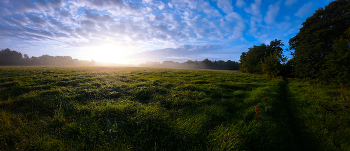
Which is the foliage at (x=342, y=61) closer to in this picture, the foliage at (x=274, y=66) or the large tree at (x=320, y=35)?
the large tree at (x=320, y=35)

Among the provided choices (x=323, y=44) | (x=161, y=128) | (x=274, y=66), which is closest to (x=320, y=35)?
(x=323, y=44)

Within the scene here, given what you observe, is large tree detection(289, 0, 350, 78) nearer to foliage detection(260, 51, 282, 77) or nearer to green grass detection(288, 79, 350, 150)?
foliage detection(260, 51, 282, 77)

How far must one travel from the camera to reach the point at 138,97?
7.45 meters

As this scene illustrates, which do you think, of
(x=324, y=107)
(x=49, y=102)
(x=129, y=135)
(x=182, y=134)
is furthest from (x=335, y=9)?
(x=49, y=102)

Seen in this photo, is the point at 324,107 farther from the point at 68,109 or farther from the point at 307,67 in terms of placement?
the point at 307,67

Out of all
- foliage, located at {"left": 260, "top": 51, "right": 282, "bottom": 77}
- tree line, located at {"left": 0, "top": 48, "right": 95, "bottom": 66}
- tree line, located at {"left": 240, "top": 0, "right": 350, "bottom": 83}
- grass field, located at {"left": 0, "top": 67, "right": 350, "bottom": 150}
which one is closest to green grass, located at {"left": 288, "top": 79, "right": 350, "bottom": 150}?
grass field, located at {"left": 0, "top": 67, "right": 350, "bottom": 150}

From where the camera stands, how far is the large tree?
16406 millimetres

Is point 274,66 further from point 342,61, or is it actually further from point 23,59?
point 23,59

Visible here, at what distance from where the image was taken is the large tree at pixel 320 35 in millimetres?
16406

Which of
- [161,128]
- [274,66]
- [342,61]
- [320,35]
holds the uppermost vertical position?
[320,35]

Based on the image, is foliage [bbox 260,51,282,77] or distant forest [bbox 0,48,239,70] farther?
distant forest [bbox 0,48,239,70]

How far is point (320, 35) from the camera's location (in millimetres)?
17672

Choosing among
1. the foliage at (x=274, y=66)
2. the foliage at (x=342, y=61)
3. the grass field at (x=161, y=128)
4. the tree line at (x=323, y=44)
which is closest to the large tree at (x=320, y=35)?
the tree line at (x=323, y=44)

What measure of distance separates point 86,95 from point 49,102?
5.44 ft
